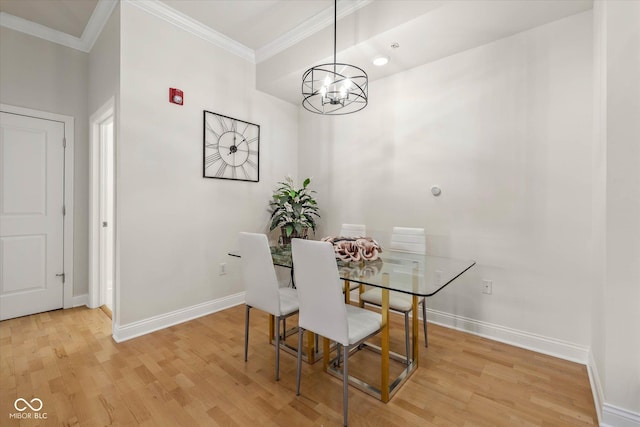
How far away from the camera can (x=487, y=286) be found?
8.41ft

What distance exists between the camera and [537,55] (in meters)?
2.31

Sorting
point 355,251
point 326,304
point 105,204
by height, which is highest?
point 105,204

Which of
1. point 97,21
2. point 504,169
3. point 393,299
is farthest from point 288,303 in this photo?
point 97,21

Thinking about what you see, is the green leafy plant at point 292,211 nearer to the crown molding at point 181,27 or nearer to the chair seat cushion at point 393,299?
the chair seat cushion at point 393,299

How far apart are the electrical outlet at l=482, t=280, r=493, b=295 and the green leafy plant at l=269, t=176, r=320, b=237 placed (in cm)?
198

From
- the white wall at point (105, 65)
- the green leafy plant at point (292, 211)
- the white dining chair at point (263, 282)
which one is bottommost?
the white dining chair at point (263, 282)

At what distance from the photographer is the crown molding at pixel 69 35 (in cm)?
270

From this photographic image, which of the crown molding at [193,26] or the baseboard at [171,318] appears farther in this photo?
the crown molding at [193,26]

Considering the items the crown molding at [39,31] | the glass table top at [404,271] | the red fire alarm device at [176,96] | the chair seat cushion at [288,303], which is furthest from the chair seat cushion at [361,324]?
the crown molding at [39,31]

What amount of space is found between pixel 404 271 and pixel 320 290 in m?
0.60

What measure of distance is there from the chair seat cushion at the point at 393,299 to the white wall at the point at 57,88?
3239 mm

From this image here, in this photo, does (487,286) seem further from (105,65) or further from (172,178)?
(105,65)

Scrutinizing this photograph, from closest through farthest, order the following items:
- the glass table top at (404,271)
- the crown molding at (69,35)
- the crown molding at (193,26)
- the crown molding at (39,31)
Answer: the glass table top at (404,271), the crown molding at (193,26), the crown molding at (69,35), the crown molding at (39,31)

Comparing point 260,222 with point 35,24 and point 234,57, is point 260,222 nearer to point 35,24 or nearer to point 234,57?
point 234,57
